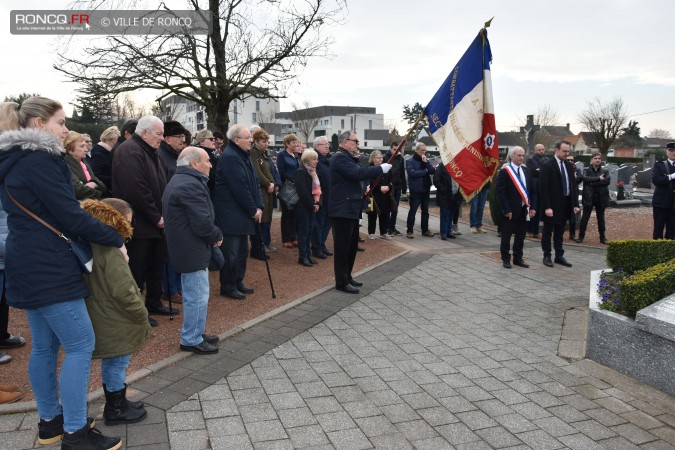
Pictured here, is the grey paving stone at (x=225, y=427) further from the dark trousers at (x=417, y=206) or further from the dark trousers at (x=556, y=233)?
the dark trousers at (x=417, y=206)

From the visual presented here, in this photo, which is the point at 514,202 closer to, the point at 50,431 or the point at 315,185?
the point at 315,185

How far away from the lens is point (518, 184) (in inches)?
350

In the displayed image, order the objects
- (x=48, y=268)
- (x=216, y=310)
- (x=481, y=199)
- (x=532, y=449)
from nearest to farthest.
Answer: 1. (x=48, y=268)
2. (x=532, y=449)
3. (x=216, y=310)
4. (x=481, y=199)

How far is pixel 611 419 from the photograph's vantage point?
3830 mm

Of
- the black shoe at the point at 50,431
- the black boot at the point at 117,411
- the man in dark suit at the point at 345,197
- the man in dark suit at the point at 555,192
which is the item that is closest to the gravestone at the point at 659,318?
the man in dark suit at the point at 345,197

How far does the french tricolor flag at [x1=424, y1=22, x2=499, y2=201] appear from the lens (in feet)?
22.7

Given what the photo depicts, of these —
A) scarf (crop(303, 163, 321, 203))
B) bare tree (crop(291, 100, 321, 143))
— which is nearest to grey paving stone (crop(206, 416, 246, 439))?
scarf (crop(303, 163, 321, 203))

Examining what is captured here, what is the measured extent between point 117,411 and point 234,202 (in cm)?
336

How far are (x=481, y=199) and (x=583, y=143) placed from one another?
9760 centimetres

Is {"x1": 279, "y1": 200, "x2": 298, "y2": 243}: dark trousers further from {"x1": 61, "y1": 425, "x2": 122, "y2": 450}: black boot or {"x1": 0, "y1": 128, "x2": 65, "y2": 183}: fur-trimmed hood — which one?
{"x1": 0, "y1": 128, "x2": 65, "y2": 183}: fur-trimmed hood

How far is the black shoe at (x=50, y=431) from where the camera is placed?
10.9 ft

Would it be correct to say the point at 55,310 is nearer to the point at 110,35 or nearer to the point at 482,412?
the point at 482,412

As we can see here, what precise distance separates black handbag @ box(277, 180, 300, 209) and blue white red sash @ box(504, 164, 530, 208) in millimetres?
3630

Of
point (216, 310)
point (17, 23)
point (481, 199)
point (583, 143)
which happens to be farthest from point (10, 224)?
point (583, 143)
